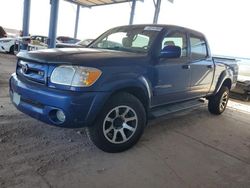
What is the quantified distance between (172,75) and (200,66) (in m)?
1.02

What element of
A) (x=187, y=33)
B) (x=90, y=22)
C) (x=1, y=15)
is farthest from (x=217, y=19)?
(x=187, y=33)

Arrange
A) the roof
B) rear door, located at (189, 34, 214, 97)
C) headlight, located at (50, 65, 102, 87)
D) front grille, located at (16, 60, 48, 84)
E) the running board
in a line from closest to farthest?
headlight, located at (50, 65, 102, 87) < front grille, located at (16, 60, 48, 84) < the running board < rear door, located at (189, 34, 214, 97) < the roof

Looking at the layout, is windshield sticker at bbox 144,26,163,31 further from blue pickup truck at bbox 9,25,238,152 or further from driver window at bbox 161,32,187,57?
driver window at bbox 161,32,187,57

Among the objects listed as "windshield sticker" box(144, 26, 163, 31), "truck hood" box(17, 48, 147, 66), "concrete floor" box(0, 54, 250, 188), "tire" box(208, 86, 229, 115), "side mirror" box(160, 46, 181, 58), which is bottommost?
"concrete floor" box(0, 54, 250, 188)

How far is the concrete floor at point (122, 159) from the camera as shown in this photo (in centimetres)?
274

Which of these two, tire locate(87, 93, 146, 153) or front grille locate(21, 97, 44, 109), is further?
tire locate(87, 93, 146, 153)

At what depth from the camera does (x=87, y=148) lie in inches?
136

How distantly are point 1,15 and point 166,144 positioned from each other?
32.4 m

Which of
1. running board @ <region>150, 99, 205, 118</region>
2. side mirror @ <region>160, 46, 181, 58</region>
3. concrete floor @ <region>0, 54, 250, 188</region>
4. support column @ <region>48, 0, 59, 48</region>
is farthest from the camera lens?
support column @ <region>48, 0, 59, 48</region>

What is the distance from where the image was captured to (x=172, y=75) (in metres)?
4.02

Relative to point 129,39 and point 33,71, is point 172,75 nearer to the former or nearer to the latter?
point 129,39

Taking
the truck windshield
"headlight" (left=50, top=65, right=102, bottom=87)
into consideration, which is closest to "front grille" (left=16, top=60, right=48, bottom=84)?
"headlight" (left=50, top=65, right=102, bottom=87)

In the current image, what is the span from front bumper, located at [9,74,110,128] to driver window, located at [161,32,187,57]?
1475 millimetres

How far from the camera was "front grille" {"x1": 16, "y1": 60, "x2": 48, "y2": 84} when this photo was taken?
3029 millimetres
